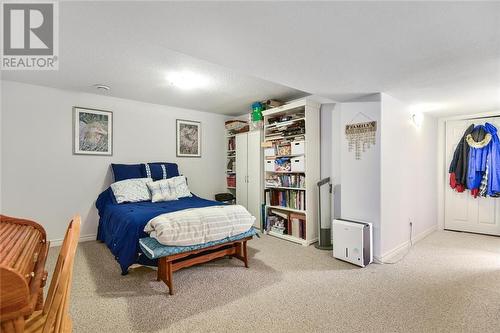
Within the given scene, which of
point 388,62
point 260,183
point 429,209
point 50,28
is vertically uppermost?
point 50,28

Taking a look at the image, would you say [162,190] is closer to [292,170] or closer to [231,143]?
[231,143]

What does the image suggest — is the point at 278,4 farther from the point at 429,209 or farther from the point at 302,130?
the point at 429,209

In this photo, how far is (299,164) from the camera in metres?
3.59

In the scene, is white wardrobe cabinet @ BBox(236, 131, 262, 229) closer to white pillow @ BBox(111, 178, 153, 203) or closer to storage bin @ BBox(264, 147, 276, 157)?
storage bin @ BBox(264, 147, 276, 157)

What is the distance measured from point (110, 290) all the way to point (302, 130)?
3.03 metres

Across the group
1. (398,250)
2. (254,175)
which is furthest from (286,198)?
(398,250)

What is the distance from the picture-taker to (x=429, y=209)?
4137 mm

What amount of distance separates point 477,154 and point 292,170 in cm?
307

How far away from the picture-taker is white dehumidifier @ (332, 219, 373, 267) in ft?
9.07

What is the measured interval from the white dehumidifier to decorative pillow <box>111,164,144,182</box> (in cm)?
312

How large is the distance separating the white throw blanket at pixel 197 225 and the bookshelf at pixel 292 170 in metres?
1.18

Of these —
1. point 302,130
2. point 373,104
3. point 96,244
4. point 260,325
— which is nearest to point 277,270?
point 260,325

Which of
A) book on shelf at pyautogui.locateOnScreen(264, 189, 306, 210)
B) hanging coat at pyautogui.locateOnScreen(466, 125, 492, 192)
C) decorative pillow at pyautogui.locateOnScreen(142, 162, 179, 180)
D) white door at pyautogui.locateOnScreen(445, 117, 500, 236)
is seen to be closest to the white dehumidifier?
book on shelf at pyautogui.locateOnScreen(264, 189, 306, 210)

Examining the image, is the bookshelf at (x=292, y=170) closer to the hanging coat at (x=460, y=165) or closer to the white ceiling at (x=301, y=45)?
the white ceiling at (x=301, y=45)
